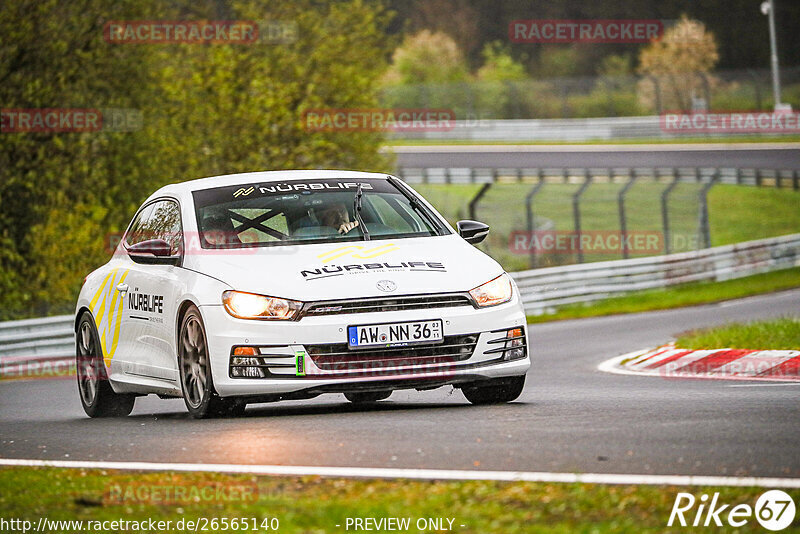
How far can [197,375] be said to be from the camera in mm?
9461

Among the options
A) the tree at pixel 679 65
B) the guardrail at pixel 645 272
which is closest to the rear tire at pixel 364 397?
the guardrail at pixel 645 272

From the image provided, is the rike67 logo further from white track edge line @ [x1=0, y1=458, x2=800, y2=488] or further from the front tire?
the front tire

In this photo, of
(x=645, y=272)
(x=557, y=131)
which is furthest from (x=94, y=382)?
(x=557, y=131)

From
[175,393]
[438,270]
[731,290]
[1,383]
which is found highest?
[438,270]

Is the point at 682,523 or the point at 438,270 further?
the point at 438,270

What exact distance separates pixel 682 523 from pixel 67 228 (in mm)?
22911

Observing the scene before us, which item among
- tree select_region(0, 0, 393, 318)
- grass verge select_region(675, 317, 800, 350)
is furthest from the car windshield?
tree select_region(0, 0, 393, 318)

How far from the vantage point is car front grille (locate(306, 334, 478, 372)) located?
29.7 feet

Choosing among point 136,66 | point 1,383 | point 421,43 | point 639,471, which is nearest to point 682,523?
point 639,471

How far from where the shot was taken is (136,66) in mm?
29719

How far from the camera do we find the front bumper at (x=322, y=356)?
9.02 meters

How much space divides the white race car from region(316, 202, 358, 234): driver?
0.01 m

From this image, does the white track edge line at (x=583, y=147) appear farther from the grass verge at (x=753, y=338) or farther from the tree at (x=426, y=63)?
the grass verge at (x=753, y=338)

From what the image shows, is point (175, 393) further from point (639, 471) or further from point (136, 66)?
point (136, 66)
